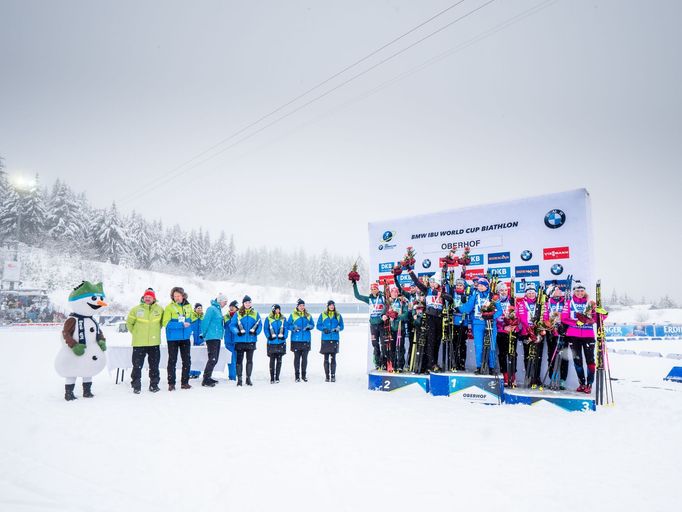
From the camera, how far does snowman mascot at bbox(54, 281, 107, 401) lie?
22.2 feet

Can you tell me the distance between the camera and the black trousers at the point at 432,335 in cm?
803

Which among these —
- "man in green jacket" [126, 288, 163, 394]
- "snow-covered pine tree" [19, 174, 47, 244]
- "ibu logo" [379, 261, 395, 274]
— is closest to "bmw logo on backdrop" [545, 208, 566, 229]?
"ibu logo" [379, 261, 395, 274]

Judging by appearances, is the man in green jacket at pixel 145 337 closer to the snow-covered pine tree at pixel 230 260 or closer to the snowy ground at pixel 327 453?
the snowy ground at pixel 327 453

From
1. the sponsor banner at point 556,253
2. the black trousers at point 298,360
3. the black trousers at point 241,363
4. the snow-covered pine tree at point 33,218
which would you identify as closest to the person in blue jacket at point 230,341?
the black trousers at point 241,363

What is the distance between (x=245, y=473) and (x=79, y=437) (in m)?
2.36

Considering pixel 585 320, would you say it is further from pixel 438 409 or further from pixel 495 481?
pixel 495 481

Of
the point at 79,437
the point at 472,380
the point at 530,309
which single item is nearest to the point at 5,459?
the point at 79,437

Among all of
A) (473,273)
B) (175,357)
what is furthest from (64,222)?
(473,273)

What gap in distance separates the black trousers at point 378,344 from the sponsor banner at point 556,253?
344 cm

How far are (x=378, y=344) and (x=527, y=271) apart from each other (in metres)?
3.31

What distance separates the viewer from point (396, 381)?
794cm

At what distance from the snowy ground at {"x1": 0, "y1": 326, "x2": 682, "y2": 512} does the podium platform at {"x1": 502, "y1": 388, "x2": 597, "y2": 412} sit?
21cm

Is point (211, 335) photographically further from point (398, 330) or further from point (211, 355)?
point (398, 330)

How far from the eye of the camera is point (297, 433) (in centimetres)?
493
